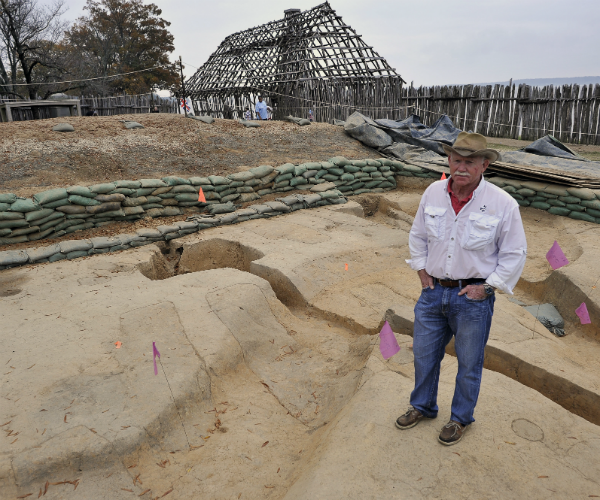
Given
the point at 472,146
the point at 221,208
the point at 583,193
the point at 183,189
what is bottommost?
the point at 221,208

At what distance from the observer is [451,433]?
2.53 metres

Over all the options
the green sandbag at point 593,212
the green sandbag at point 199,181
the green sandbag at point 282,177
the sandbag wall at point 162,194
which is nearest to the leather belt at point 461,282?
the sandbag wall at point 162,194

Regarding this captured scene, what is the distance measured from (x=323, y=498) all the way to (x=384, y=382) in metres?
1.09

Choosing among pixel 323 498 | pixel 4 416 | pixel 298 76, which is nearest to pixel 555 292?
pixel 323 498

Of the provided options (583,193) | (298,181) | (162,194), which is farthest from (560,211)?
(162,194)

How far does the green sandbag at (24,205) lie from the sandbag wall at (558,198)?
307 inches

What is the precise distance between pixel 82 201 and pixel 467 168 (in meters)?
5.96

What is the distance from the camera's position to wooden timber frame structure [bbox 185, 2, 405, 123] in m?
14.3

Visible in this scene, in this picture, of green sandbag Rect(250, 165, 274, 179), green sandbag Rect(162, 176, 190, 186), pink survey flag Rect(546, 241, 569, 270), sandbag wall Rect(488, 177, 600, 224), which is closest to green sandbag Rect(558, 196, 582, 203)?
sandbag wall Rect(488, 177, 600, 224)

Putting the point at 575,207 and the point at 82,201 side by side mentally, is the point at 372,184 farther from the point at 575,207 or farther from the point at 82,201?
the point at 82,201

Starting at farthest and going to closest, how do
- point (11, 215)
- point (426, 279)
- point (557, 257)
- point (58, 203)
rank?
point (58, 203)
point (11, 215)
point (557, 257)
point (426, 279)

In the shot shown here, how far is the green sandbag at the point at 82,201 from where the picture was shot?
21.6 feet

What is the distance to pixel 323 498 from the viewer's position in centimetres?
229

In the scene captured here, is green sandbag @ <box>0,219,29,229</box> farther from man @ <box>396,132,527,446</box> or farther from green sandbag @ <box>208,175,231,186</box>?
man @ <box>396,132,527,446</box>
